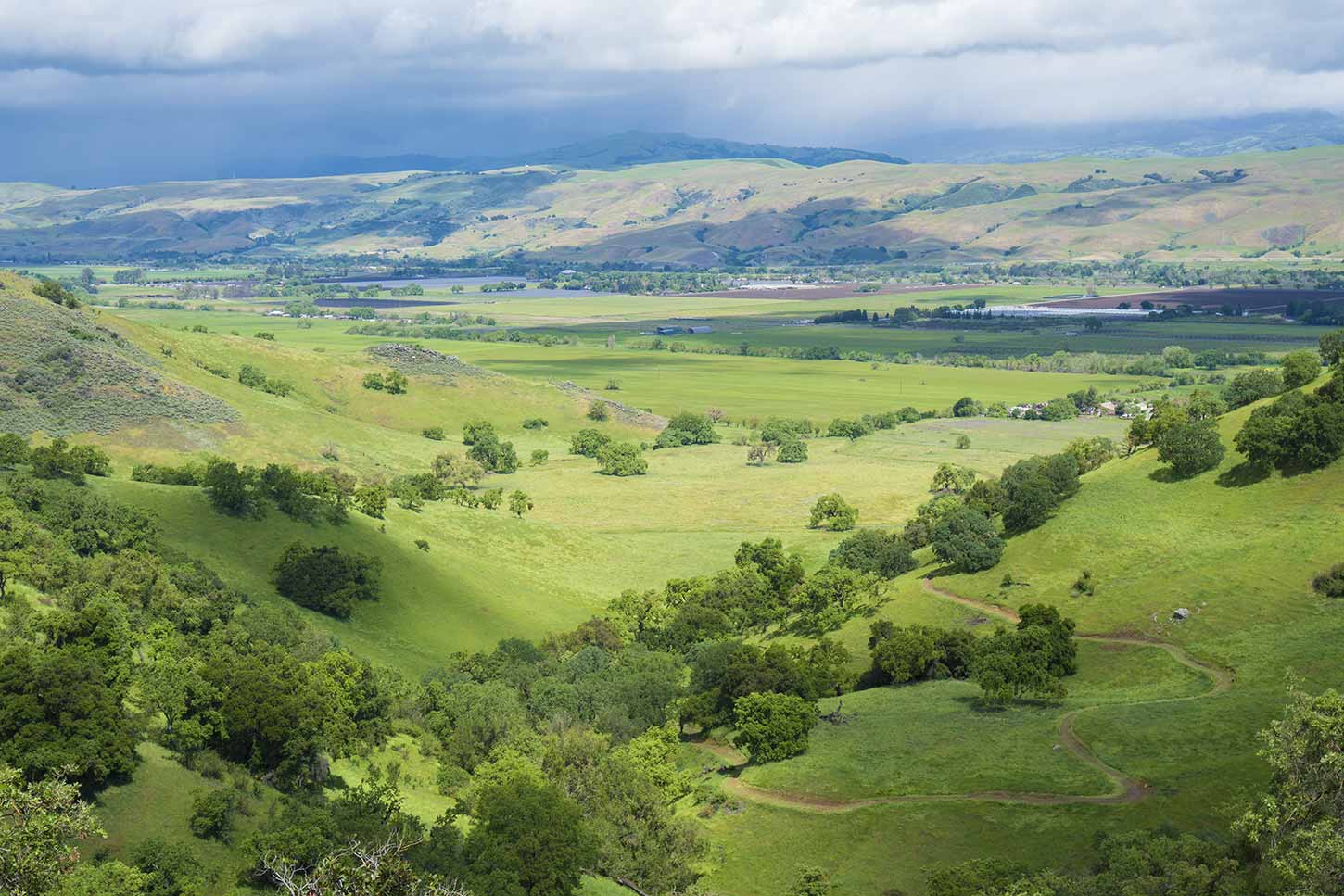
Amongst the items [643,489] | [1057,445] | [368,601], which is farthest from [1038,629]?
[1057,445]

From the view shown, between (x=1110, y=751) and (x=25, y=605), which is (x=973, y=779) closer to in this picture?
(x=1110, y=751)

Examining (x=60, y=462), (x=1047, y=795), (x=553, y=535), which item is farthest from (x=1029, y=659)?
(x=60, y=462)

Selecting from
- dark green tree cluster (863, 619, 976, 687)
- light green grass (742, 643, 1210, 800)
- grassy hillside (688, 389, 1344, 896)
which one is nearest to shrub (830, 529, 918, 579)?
grassy hillside (688, 389, 1344, 896)

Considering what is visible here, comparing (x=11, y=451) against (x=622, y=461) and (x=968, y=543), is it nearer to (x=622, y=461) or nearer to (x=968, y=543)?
(x=968, y=543)

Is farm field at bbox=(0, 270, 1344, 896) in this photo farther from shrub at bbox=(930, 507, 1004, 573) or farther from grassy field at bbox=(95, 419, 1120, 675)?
shrub at bbox=(930, 507, 1004, 573)

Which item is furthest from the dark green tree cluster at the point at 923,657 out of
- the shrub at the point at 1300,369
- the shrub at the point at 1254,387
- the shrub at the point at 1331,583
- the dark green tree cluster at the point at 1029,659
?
the shrub at the point at 1254,387
